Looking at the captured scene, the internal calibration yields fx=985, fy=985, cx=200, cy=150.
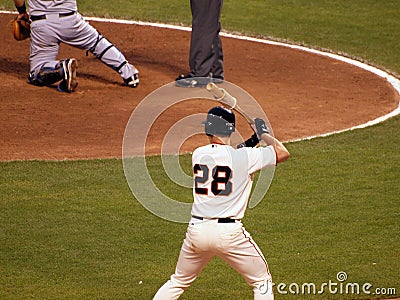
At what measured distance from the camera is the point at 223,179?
656 cm

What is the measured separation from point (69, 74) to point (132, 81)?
39.9 inches

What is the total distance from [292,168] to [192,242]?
4.15m

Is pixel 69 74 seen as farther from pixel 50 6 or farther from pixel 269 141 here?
pixel 269 141

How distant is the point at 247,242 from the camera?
659 cm

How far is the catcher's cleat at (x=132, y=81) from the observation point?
13.0m

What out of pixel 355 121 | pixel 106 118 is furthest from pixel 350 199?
pixel 106 118

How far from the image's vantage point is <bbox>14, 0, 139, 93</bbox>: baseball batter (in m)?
12.5

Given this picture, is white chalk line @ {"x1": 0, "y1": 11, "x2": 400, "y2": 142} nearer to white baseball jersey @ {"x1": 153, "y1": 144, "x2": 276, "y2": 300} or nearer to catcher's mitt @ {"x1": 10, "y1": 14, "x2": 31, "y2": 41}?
catcher's mitt @ {"x1": 10, "y1": 14, "x2": 31, "y2": 41}

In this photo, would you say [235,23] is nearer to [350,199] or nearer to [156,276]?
[350,199]


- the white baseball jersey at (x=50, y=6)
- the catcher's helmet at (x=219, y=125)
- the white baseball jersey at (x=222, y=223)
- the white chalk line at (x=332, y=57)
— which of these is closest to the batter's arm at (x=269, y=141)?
the white baseball jersey at (x=222, y=223)

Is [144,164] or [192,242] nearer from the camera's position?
[192,242]

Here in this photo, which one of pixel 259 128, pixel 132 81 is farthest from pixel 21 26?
pixel 259 128

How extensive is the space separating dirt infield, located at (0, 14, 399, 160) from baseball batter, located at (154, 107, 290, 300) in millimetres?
4306

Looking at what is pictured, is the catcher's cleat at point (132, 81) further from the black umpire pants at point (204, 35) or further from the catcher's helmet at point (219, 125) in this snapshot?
the catcher's helmet at point (219, 125)
